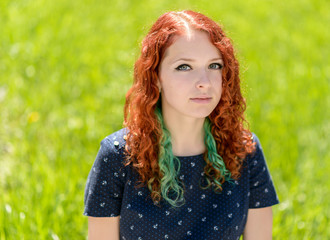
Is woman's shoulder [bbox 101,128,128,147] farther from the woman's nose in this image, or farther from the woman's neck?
the woman's nose

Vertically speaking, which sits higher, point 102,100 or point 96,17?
point 96,17

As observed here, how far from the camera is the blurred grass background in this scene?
2811 millimetres

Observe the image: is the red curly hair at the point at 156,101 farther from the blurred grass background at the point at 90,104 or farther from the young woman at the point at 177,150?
the blurred grass background at the point at 90,104

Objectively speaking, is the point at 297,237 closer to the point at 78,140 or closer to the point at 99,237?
the point at 99,237

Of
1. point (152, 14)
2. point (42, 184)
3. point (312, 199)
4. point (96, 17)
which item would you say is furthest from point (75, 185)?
point (152, 14)

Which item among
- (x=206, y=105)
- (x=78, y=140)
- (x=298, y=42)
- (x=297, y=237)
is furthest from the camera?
(x=298, y=42)

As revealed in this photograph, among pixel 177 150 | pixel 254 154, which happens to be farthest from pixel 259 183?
pixel 177 150

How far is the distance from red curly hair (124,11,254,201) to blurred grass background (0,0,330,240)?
0.89 feet

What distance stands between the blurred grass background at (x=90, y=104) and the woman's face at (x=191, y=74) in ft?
1.40

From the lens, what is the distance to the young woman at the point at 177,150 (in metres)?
1.77

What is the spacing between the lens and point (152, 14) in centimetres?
629

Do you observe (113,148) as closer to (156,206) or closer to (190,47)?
(156,206)

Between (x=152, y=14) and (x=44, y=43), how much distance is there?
6.85 ft

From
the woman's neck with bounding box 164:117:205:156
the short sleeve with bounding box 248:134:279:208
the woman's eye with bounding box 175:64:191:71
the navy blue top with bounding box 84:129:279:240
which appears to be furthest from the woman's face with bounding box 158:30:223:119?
the short sleeve with bounding box 248:134:279:208
